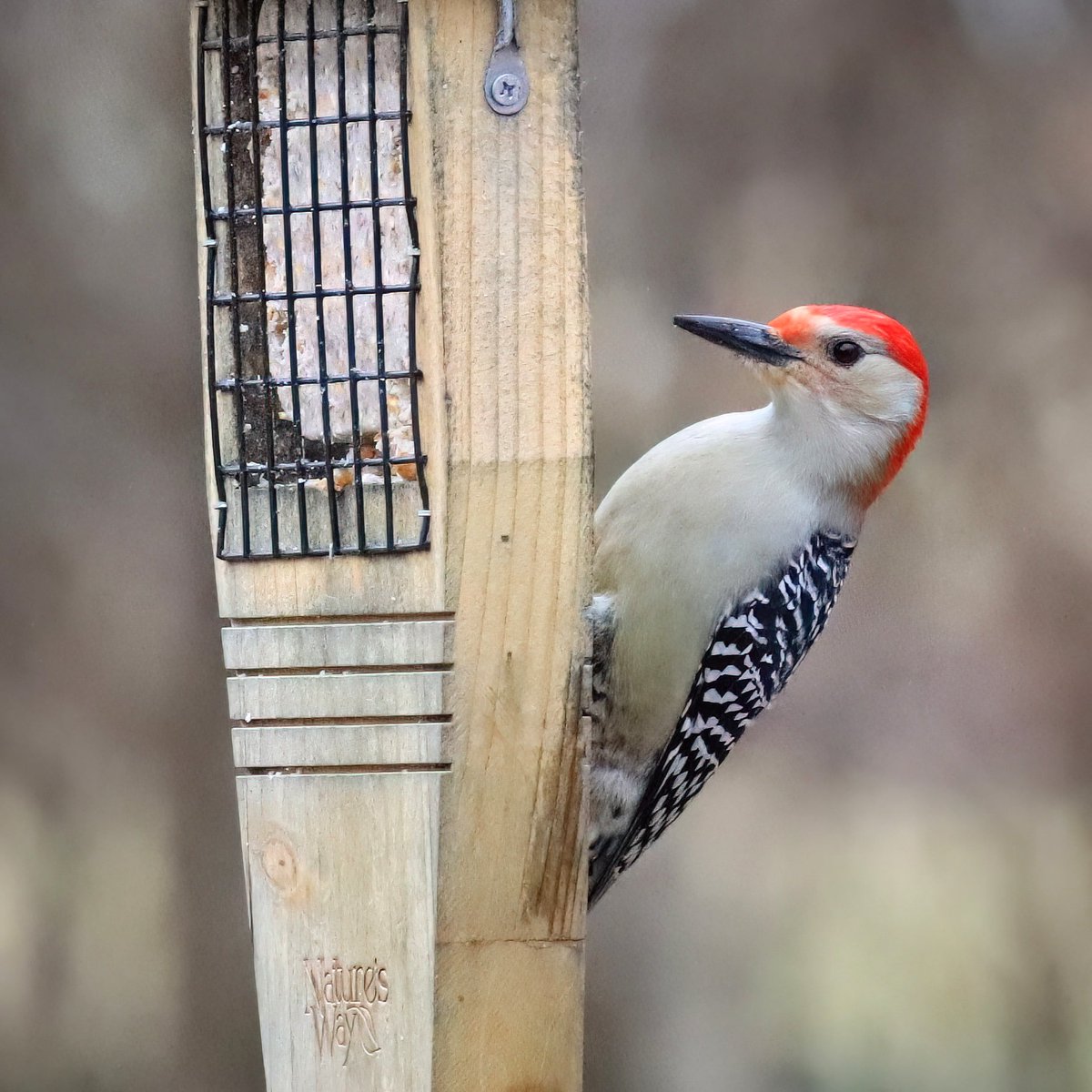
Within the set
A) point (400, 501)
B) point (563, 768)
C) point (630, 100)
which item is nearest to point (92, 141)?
point (630, 100)

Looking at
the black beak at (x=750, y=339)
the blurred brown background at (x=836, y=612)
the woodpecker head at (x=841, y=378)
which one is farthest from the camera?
the blurred brown background at (x=836, y=612)

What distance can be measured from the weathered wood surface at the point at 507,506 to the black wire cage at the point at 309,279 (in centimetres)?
6

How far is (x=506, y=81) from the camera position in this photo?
167 cm

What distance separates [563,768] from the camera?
5.85 feet

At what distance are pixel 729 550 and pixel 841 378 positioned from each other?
1.12 feet

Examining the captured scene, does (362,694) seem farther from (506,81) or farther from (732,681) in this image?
(732,681)

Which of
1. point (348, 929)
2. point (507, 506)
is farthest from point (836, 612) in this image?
point (348, 929)

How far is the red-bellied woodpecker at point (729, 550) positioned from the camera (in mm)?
2324

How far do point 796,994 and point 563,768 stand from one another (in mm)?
1736

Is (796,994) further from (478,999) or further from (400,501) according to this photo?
(400,501)

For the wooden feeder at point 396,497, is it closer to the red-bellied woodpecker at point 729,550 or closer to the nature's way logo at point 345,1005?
the nature's way logo at point 345,1005

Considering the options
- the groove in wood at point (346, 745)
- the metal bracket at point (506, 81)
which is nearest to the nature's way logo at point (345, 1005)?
the groove in wood at point (346, 745)

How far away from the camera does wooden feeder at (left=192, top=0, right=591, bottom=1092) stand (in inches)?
66.6

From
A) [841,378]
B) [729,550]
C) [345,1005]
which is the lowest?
[345,1005]
